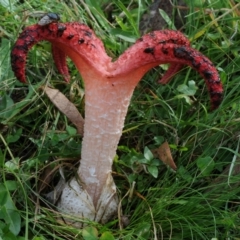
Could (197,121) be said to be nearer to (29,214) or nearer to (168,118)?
(168,118)

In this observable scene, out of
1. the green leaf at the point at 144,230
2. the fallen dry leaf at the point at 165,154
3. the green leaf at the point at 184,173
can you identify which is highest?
the fallen dry leaf at the point at 165,154

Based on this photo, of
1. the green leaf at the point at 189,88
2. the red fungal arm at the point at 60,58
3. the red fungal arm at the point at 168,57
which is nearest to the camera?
the red fungal arm at the point at 168,57

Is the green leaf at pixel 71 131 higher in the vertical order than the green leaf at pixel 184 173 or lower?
higher

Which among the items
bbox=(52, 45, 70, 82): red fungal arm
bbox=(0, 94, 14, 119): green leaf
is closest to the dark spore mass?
bbox=(52, 45, 70, 82): red fungal arm

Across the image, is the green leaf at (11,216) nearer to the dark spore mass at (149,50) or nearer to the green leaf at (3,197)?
the green leaf at (3,197)

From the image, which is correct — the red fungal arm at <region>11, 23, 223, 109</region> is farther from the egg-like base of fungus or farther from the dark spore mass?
the egg-like base of fungus

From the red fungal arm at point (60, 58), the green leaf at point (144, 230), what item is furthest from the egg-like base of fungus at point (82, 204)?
the red fungal arm at point (60, 58)

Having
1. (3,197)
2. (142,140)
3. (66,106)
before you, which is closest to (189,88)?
(142,140)
